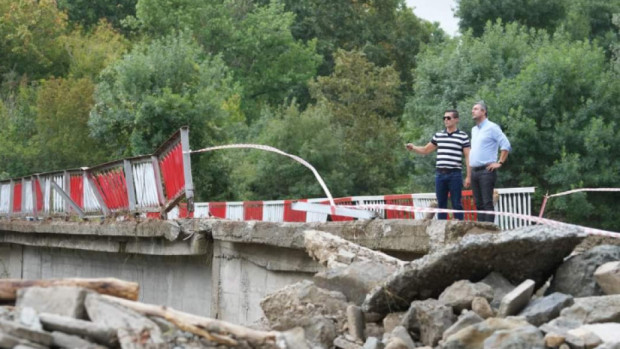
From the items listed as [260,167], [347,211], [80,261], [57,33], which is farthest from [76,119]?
[347,211]

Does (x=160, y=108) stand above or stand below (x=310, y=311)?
above

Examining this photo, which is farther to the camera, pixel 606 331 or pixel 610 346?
pixel 606 331

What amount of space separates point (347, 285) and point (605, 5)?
1684 inches

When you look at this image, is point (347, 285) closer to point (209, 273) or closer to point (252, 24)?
point (209, 273)

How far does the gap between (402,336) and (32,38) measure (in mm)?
52917

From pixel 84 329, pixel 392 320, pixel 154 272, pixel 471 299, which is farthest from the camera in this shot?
pixel 154 272

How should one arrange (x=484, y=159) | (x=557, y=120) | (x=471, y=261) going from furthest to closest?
1. (x=557, y=120)
2. (x=484, y=159)
3. (x=471, y=261)

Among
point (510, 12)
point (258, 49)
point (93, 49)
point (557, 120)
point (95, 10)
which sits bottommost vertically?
point (557, 120)

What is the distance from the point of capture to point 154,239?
14.1m

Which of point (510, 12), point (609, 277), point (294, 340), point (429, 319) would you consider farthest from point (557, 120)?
point (294, 340)

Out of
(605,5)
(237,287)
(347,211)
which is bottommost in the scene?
(237,287)

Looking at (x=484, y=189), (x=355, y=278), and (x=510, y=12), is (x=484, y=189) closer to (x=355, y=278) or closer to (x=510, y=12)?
(x=355, y=278)

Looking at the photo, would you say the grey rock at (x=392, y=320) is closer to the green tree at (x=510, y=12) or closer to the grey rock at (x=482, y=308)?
the grey rock at (x=482, y=308)

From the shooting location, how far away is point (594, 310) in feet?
21.3
